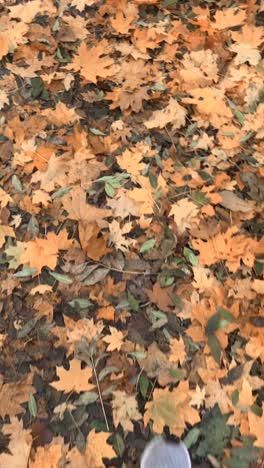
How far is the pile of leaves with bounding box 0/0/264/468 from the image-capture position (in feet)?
6.23

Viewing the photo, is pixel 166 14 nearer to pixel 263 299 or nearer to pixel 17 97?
pixel 17 97

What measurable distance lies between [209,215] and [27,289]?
0.91 metres

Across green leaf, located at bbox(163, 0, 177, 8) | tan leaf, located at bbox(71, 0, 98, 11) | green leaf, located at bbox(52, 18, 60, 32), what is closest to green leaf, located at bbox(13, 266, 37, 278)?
green leaf, located at bbox(52, 18, 60, 32)

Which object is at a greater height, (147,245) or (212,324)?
(147,245)

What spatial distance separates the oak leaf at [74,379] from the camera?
1.96m

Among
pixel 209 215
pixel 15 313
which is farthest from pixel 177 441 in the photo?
pixel 209 215

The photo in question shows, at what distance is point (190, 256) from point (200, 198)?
12.6 inches

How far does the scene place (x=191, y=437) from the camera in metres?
1.84

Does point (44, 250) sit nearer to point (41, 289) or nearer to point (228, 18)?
point (41, 289)

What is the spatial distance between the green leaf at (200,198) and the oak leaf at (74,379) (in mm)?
937

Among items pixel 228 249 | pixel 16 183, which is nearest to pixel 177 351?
pixel 228 249

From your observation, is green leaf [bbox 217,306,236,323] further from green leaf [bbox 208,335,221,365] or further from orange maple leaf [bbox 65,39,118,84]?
orange maple leaf [bbox 65,39,118,84]

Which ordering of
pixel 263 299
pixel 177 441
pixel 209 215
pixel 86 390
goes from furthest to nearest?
pixel 209 215 < pixel 263 299 < pixel 86 390 < pixel 177 441

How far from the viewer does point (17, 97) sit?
2775 mm
